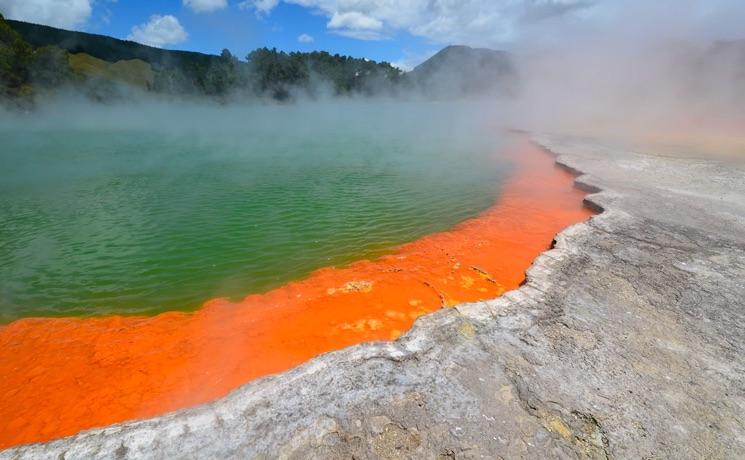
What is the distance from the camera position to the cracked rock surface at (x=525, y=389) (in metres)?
1.92

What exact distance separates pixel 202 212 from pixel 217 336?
3762 millimetres

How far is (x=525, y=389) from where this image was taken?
2230mm

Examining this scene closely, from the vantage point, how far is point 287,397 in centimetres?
221

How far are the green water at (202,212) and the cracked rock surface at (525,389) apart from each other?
227 centimetres

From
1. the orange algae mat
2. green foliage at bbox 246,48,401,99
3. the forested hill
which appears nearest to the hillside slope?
green foliage at bbox 246,48,401,99

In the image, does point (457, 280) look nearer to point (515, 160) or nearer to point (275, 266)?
point (275, 266)

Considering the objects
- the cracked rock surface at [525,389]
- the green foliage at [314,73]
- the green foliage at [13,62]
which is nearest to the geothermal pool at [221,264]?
the cracked rock surface at [525,389]

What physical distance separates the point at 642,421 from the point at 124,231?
655cm

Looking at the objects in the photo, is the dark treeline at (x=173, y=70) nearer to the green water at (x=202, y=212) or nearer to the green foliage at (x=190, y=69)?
the green foliage at (x=190, y=69)

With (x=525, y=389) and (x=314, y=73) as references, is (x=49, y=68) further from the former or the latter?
(x=525, y=389)

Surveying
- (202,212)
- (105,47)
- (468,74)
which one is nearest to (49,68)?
(105,47)

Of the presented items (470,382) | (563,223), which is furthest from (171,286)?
(563,223)

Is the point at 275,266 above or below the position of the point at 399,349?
below

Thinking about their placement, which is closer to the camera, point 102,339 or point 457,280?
point 102,339
